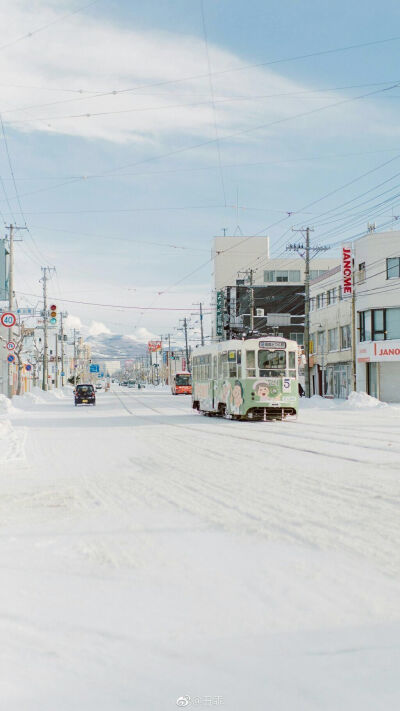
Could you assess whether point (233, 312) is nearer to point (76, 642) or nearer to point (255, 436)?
point (255, 436)

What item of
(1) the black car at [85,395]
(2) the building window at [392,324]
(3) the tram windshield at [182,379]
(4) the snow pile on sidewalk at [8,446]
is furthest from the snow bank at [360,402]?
(3) the tram windshield at [182,379]

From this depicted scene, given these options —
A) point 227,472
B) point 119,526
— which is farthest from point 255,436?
point 119,526

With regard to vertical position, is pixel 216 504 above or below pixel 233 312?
below

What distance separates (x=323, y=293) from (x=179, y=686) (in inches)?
2459

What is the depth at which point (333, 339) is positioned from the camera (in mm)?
61625

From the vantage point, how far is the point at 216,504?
861cm

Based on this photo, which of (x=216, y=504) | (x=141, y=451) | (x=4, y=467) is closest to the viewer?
(x=216, y=504)

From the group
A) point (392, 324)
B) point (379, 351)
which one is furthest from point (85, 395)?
point (392, 324)

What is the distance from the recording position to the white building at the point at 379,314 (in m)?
50.3

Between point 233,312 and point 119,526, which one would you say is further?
point 233,312

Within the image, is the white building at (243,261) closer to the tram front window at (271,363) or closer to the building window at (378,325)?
the building window at (378,325)

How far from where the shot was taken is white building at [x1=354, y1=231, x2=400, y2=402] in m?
50.3

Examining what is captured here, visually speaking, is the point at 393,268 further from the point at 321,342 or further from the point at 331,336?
the point at 321,342

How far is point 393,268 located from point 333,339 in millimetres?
12275
